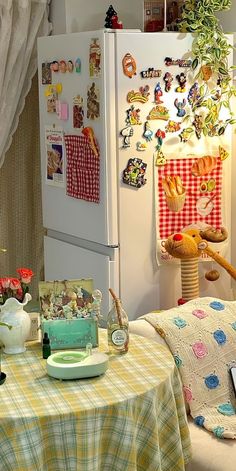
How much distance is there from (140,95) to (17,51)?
93 cm

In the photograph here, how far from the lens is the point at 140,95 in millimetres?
3662

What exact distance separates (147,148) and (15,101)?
3.22 feet

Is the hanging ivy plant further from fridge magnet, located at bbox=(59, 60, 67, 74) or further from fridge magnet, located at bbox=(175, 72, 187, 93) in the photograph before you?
fridge magnet, located at bbox=(59, 60, 67, 74)

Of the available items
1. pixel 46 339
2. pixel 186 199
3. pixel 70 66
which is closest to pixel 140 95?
pixel 70 66

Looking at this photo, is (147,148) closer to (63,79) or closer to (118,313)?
(63,79)

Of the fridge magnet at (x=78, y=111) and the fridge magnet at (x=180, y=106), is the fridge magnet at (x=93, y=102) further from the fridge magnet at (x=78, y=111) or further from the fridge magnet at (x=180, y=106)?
the fridge magnet at (x=180, y=106)

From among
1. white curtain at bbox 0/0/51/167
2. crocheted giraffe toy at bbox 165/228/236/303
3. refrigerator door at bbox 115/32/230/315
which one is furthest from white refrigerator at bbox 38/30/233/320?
white curtain at bbox 0/0/51/167

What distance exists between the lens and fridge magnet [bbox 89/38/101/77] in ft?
11.8

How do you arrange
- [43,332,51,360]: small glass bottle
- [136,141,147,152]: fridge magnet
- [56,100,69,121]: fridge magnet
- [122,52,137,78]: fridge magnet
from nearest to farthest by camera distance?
[43,332,51,360]: small glass bottle → [122,52,137,78]: fridge magnet → [136,141,147,152]: fridge magnet → [56,100,69,121]: fridge magnet

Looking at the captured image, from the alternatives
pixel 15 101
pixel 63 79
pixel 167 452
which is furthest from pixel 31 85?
pixel 167 452

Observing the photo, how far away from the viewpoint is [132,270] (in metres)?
3.81

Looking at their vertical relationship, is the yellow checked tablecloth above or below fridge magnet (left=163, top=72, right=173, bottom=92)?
below

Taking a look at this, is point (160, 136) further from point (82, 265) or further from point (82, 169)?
point (82, 265)

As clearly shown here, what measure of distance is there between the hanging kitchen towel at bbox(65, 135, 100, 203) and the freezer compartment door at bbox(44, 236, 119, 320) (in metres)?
0.27
